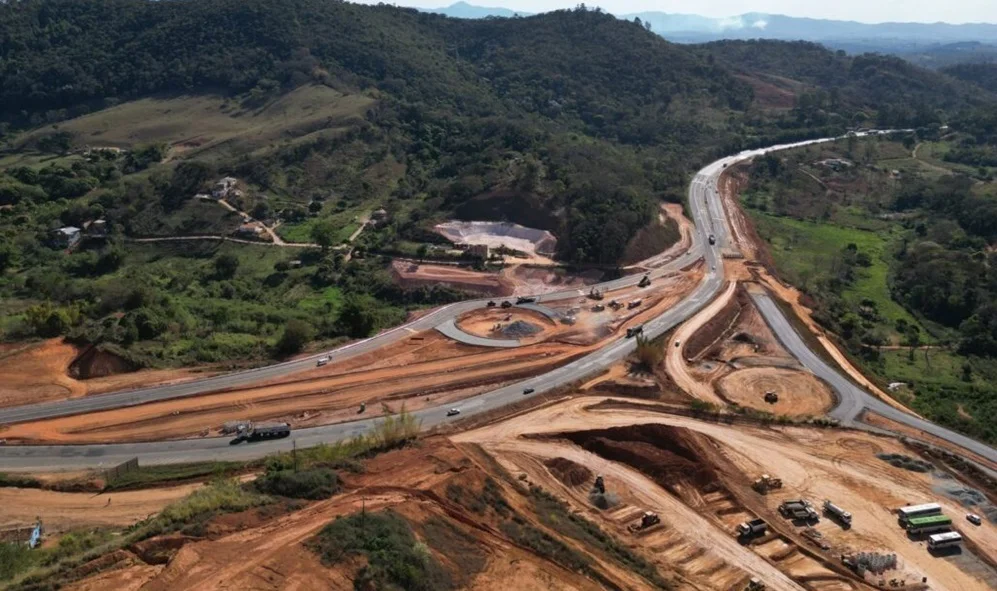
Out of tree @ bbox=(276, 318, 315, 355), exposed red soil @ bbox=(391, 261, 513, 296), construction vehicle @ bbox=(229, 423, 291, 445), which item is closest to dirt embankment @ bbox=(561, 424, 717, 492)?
construction vehicle @ bbox=(229, 423, 291, 445)

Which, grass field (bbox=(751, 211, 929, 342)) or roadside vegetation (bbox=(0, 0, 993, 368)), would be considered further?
grass field (bbox=(751, 211, 929, 342))

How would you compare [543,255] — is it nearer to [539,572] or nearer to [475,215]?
[475,215]

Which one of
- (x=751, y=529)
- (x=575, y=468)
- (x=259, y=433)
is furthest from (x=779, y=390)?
(x=259, y=433)

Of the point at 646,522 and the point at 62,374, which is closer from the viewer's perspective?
the point at 646,522

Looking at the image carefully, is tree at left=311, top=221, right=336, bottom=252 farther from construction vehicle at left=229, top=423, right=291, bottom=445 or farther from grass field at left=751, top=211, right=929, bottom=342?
grass field at left=751, top=211, right=929, bottom=342

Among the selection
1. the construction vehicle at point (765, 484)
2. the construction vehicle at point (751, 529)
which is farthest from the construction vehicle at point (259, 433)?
the construction vehicle at point (765, 484)

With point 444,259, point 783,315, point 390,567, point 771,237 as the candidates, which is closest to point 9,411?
point 390,567

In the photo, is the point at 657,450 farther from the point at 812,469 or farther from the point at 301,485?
the point at 301,485
